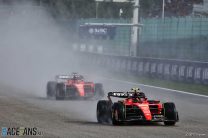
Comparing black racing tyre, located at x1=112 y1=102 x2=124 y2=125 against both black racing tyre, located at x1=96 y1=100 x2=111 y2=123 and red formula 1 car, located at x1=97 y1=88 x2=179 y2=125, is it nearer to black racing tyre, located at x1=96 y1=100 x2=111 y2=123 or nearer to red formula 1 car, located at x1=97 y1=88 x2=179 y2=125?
red formula 1 car, located at x1=97 y1=88 x2=179 y2=125

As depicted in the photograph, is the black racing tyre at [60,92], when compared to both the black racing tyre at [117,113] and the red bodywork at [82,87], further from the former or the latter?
the black racing tyre at [117,113]

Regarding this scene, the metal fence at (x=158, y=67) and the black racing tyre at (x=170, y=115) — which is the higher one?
the black racing tyre at (x=170, y=115)

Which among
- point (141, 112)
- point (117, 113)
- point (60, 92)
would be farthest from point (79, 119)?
point (60, 92)

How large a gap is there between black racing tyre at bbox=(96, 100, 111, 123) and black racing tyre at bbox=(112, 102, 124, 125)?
32 centimetres

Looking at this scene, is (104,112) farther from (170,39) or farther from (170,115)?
Result: (170,39)

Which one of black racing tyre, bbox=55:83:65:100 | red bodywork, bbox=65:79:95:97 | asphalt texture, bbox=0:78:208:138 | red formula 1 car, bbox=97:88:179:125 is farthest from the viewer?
black racing tyre, bbox=55:83:65:100

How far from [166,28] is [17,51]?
11.0m

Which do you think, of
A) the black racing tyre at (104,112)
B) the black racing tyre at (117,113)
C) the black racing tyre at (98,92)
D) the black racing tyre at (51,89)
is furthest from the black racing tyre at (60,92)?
the black racing tyre at (117,113)

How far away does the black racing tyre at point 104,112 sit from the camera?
18.7 meters

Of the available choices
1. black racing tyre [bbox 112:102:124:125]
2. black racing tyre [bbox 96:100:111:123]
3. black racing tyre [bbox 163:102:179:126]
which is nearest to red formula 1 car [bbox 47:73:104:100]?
black racing tyre [bbox 96:100:111:123]

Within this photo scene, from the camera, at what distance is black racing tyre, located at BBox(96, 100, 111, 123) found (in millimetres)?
18656

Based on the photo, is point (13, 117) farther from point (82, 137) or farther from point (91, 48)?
point (91, 48)

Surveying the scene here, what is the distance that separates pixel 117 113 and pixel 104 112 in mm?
951

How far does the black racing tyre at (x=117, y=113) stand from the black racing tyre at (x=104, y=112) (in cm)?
32
